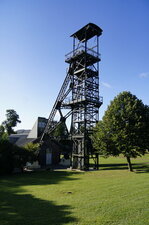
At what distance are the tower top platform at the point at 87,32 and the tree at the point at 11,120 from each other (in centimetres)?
4552

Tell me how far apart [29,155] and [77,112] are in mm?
8854

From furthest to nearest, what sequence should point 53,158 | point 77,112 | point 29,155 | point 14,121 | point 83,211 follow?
point 14,121, point 53,158, point 77,112, point 29,155, point 83,211

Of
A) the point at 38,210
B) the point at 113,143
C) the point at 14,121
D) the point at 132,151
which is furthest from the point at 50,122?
the point at 14,121

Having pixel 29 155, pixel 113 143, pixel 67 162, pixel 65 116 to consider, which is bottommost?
pixel 67 162

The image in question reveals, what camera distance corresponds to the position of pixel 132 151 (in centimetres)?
1750

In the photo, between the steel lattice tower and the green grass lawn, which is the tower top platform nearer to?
the steel lattice tower

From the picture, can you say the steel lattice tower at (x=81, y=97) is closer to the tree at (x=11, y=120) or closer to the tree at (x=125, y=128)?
the tree at (x=125, y=128)

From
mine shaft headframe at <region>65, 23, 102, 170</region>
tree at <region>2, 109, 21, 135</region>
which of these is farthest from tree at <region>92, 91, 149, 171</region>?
tree at <region>2, 109, 21, 135</region>

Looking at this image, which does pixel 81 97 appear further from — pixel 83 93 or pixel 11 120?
→ pixel 11 120

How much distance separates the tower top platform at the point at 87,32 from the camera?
23.5m

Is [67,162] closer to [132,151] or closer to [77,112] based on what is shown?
[77,112]

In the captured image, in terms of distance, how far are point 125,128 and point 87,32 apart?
15431 mm

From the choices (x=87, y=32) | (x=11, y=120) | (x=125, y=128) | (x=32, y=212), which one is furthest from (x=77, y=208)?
(x=11, y=120)

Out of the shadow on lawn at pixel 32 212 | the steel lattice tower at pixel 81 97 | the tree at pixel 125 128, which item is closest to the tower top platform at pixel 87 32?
the steel lattice tower at pixel 81 97
